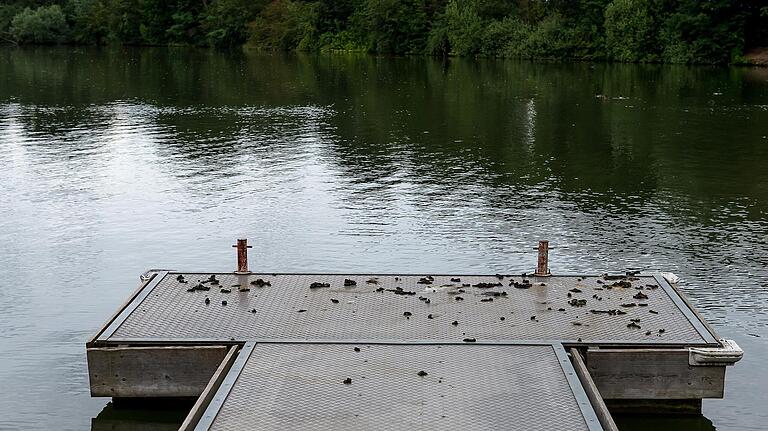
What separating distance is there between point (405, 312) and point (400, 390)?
248 centimetres

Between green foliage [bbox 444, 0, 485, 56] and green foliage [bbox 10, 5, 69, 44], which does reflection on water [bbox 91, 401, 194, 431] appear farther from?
green foliage [bbox 10, 5, 69, 44]

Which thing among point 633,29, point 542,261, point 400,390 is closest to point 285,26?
point 633,29

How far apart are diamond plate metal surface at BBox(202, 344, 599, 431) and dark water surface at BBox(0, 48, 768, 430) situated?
1.82m

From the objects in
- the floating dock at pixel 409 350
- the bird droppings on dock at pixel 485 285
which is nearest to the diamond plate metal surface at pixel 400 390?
the floating dock at pixel 409 350

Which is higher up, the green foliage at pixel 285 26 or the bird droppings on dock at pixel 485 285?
the green foliage at pixel 285 26

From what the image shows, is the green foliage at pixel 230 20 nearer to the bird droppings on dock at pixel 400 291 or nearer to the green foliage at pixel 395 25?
the green foliage at pixel 395 25

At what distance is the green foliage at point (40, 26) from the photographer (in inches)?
4094

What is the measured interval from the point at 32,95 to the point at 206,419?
45.3 metres

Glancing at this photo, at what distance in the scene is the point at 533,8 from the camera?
279ft

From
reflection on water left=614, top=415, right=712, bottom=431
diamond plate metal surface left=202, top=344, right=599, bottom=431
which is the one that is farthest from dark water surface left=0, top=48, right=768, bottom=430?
diamond plate metal surface left=202, top=344, right=599, bottom=431

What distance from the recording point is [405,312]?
12.4m

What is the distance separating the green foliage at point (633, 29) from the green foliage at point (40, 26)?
62.3m

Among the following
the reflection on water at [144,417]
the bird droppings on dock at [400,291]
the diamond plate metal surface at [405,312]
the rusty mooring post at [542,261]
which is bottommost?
the reflection on water at [144,417]

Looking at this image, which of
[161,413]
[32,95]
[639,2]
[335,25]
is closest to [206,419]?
[161,413]
